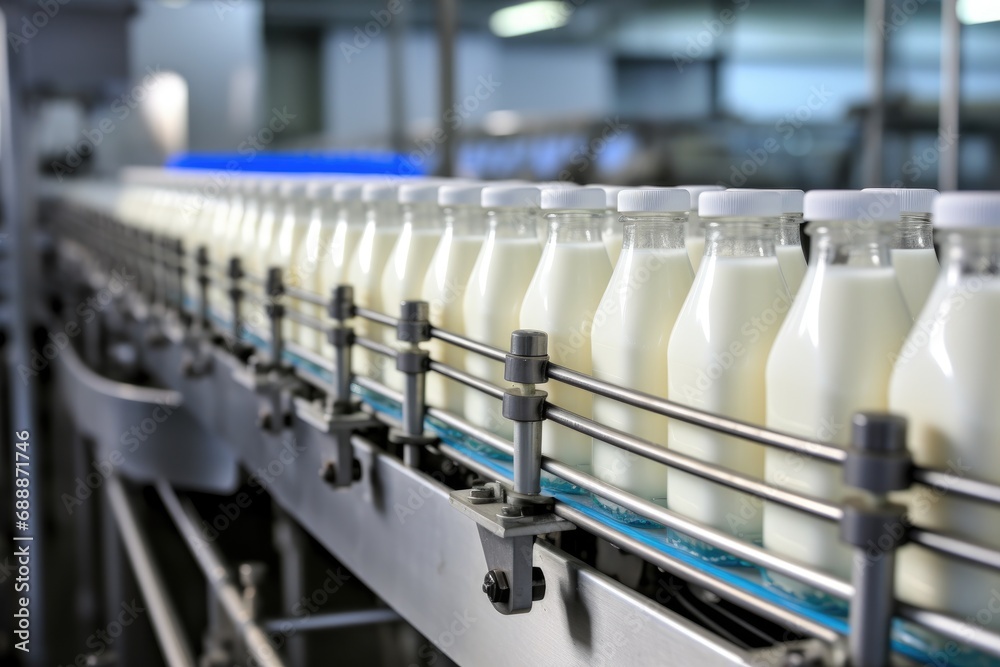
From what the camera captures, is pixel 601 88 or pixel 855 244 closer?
pixel 855 244

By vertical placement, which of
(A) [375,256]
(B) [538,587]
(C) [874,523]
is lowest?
(B) [538,587]

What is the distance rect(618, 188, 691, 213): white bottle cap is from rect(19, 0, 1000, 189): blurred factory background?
110 centimetres

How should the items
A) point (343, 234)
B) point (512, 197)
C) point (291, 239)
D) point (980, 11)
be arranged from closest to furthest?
point (512, 197) < point (343, 234) < point (291, 239) < point (980, 11)

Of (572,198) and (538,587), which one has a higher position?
(572,198)

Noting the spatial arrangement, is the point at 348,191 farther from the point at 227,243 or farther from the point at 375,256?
the point at 227,243

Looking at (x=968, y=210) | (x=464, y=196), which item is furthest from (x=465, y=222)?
(x=968, y=210)

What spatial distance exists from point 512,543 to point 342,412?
1.21ft

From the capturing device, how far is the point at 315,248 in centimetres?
113

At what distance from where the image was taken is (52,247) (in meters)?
3.72

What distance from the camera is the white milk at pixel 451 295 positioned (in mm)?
820

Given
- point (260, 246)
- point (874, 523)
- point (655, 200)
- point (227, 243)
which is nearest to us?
point (874, 523)

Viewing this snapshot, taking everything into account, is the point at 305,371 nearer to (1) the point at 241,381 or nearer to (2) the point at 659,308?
(1) the point at 241,381

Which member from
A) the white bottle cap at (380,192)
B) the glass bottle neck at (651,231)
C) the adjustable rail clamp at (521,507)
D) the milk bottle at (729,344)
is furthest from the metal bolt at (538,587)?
the white bottle cap at (380,192)

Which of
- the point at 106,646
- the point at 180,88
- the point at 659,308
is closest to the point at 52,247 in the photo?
the point at 180,88
